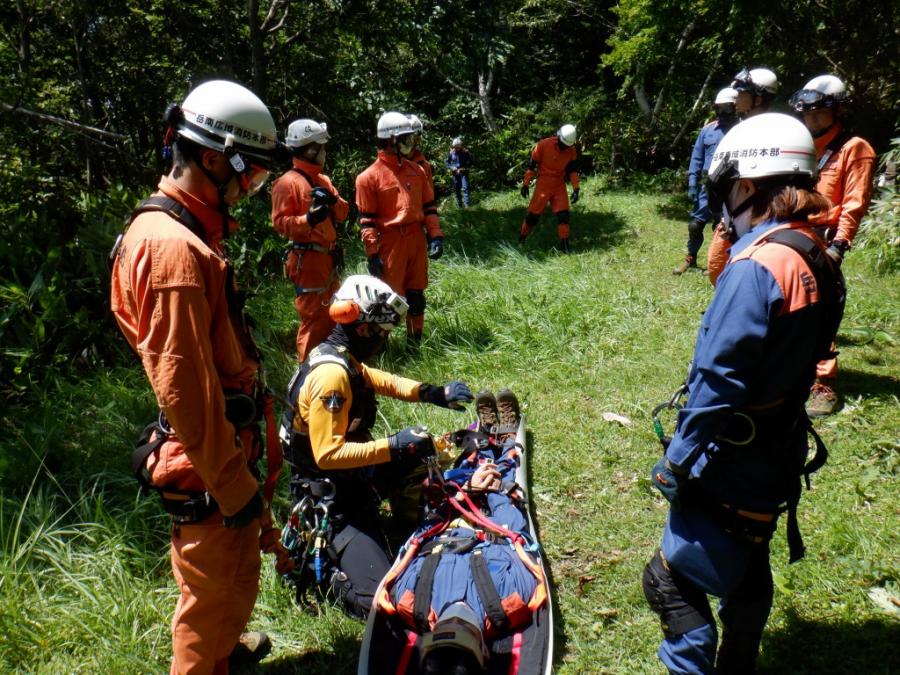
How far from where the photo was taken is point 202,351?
1875 millimetres

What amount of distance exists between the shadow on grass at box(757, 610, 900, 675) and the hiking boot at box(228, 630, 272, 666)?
7.25 feet

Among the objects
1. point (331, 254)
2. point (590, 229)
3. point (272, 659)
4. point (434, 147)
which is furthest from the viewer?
point (434, 147)

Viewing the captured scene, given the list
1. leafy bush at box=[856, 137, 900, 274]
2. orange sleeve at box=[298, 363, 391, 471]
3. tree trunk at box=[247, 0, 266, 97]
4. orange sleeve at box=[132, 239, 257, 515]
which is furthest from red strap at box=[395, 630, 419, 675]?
tree trunk at box=[247, 0, 266, 97]

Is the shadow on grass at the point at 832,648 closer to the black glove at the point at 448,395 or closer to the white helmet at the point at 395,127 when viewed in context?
the black glove at the point at 448,395

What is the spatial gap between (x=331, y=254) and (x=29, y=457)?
272cm

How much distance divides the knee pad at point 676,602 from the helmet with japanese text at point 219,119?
209cm

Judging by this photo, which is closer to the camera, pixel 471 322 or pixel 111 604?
pixel 111 604

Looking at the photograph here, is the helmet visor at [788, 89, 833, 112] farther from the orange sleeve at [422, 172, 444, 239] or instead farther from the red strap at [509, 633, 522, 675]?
the red strap at [509, 633, 522, 675]

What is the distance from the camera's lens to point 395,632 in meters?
2.70

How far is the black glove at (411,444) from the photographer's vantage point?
3.07 metres

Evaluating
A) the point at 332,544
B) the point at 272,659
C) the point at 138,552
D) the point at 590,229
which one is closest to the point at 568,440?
the point at 332,544

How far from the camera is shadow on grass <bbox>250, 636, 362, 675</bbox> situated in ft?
9.23

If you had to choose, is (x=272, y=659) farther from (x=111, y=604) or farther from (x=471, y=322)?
(x=471, y=322)

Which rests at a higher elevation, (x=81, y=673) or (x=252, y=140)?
(x=252, y=140)
